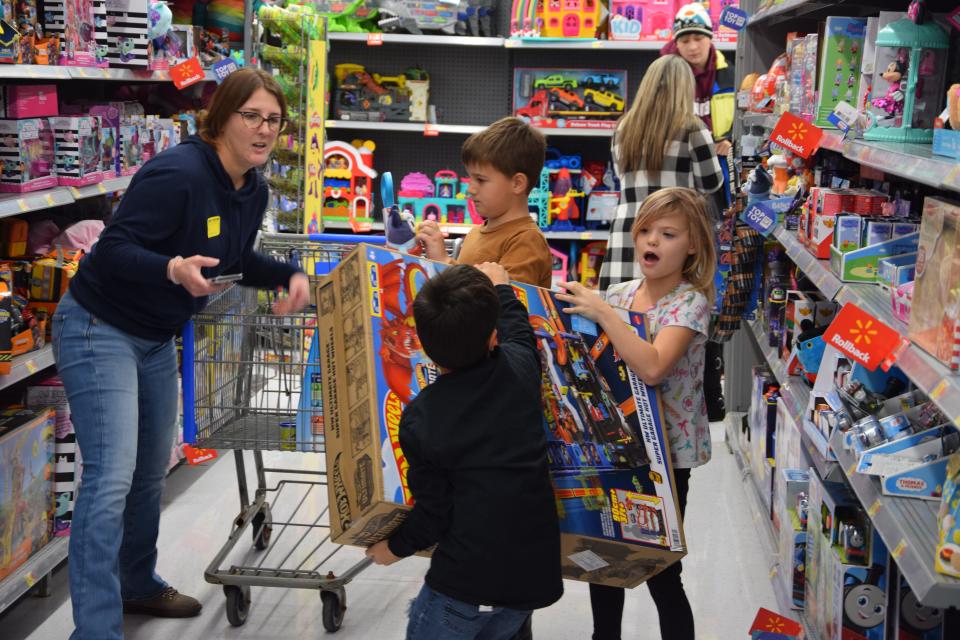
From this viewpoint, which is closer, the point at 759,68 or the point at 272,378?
the point at 272,378

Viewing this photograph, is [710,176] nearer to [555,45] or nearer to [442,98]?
[555,45]

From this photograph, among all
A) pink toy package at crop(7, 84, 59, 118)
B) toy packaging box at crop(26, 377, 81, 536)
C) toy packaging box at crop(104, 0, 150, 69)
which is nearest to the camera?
pink toy package at crop(7, 84, 59, 118)

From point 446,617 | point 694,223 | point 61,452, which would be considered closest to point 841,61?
point 694,223

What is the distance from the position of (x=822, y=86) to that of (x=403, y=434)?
1.89m

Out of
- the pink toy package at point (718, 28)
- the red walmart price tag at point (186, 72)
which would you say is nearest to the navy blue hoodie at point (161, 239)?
the red walmart price tag at point (186, 72)

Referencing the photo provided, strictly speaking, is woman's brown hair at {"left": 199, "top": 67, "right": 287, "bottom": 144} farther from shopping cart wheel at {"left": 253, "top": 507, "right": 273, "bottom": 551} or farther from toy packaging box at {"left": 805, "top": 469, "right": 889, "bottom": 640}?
toy packaging box at {"left": 805, "top": 469, "right": 889, "bottom": 640}

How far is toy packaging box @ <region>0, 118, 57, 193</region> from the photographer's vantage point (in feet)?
10.5

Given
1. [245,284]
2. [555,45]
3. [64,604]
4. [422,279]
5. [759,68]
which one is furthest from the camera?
[555,45]

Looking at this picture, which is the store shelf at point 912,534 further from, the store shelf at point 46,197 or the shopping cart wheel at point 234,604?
the store shelf at point 46,197

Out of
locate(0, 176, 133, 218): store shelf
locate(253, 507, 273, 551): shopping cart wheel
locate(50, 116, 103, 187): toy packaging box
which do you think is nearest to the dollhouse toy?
locate(0, 176, 133, 218): store shelf

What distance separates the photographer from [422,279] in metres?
2.19

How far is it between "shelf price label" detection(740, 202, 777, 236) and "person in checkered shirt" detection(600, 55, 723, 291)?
53cm

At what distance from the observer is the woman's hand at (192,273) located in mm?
2473

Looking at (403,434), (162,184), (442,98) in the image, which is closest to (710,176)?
(162,184)
